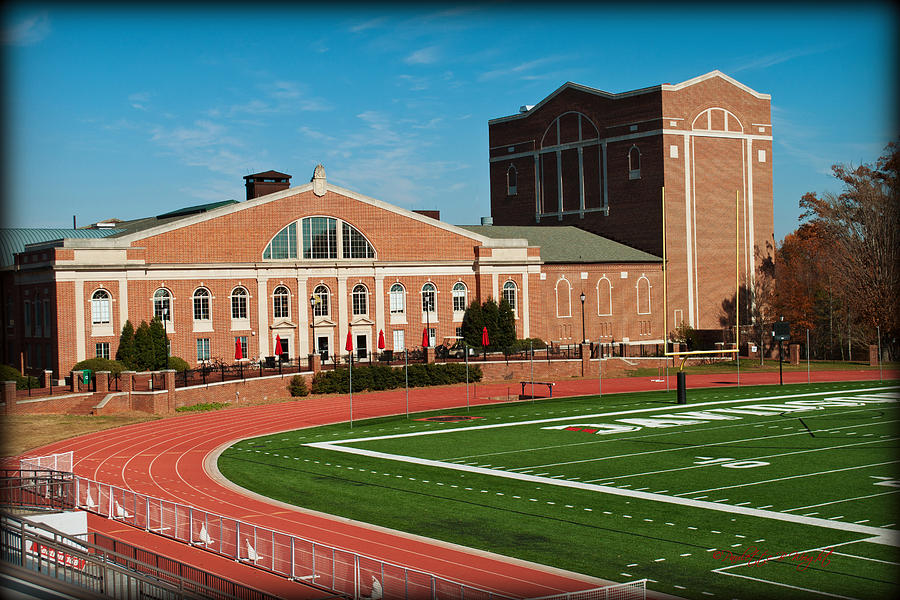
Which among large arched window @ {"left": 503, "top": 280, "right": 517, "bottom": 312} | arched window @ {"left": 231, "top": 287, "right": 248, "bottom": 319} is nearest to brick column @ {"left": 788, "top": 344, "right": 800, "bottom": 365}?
large arched window @ {"left": 503, "top": 280, "right": 517, "bottom": 312}

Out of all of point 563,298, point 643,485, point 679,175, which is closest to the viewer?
point 643,485

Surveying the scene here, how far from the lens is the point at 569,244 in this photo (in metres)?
84.0

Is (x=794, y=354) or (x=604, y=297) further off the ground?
(x=604, y=297)

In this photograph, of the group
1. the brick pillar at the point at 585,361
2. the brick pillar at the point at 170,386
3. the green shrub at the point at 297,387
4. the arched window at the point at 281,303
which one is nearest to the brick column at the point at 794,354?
the brick pillar at the point at 585,361

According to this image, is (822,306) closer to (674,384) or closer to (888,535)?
(674,384)

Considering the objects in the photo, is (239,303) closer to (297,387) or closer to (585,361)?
(297,387)

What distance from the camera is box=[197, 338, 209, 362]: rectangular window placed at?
6309 centimetres

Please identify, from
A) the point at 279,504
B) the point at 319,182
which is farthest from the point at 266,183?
the point at 279,504

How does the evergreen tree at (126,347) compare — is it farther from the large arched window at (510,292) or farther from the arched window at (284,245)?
the large arched window at (510,292)

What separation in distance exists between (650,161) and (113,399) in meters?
52.1

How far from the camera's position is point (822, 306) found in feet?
290

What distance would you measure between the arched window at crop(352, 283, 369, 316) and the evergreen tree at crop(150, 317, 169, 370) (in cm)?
1485

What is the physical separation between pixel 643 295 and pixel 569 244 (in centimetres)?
767

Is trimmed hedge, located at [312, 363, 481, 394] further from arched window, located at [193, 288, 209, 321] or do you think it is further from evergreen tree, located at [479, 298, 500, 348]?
arched window, located at [193, 288, 209, 321]
